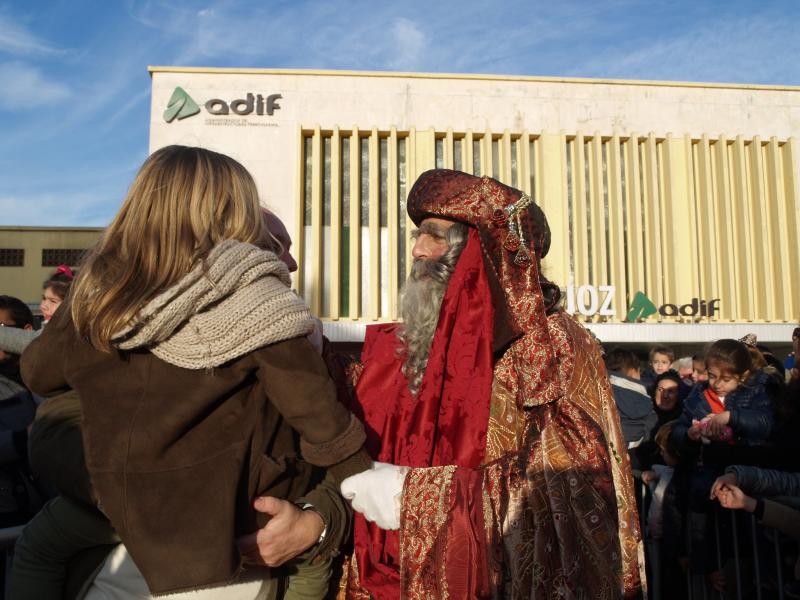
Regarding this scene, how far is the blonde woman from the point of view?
137cm

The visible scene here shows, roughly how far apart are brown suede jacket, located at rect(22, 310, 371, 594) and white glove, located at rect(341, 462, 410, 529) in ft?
0.49

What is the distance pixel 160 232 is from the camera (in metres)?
1.51

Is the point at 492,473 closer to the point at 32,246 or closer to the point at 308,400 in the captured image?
the point at 308,400

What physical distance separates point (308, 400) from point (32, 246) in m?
36.6

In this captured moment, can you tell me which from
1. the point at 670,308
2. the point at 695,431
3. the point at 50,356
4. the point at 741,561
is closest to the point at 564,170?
the point at 670,308

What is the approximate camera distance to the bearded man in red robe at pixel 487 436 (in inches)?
66.4

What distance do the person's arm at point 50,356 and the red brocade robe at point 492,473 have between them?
873 mm

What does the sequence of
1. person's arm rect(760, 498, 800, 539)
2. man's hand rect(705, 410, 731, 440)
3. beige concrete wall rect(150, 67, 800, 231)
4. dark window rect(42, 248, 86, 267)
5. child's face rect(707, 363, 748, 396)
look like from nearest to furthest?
person's arm rect(760, 498, 800, 539) < man's hand rect(705, 410, 731, 440) < child's face rect(707, 363, 748, 396) < beige concrete wall rect(150, 67, 800, 231) < dark window rect(42, 248, 86, 267)

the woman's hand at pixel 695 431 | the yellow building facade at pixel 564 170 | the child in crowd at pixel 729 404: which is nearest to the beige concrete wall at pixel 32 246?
the yellow building facade at pixel 564 170

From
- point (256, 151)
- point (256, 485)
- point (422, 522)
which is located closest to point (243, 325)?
point (256, 485)

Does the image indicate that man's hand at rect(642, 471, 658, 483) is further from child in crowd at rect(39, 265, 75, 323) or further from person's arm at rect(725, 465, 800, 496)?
child in crowd at rect(39, 265, 75, 323)

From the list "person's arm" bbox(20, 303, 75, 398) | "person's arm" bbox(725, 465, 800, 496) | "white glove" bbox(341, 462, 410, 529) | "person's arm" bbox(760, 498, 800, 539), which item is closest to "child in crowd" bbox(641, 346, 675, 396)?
"person's arm" bbox(725, 465, 800, 496)

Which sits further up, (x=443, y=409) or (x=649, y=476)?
(x=443, y=409)

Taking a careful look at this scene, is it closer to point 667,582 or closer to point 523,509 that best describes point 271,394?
point 523,509
